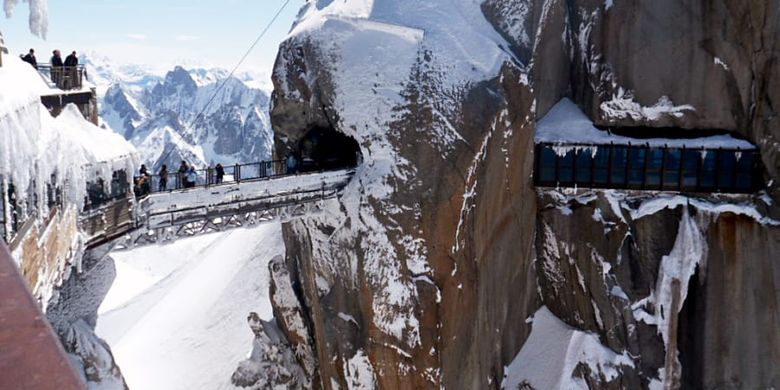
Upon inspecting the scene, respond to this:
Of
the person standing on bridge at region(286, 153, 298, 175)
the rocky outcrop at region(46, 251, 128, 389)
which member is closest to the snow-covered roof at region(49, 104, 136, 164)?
the rocky outcrop at region(46, 251, 128, 389)

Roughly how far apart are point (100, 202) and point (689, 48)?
83.8ft

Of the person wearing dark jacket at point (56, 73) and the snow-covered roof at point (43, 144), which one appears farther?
the person wearing dark jacket at point (56, 73)

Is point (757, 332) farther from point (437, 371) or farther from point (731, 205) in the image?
point (437, 371)

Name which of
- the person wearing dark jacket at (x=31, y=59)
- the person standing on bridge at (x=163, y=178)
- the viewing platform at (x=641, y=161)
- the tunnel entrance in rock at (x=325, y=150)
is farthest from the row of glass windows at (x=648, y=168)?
the person wearing dark jacket at (x=31, y=59)

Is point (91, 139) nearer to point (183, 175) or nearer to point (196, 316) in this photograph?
point (183, 175)

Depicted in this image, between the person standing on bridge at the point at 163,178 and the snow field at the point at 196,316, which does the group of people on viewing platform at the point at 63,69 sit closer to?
the person standing on bridge at the point at 163,178

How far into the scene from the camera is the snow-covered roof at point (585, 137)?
101ft

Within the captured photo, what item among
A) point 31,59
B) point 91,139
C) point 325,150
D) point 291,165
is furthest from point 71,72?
point 325,150

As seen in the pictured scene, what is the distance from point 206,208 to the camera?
2483 centimetres

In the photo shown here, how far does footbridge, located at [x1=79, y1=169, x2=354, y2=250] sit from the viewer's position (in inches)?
854

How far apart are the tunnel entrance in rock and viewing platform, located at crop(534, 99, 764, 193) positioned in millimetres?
8927

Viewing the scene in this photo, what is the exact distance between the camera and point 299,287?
33031 mm

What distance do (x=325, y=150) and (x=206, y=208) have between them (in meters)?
8.98

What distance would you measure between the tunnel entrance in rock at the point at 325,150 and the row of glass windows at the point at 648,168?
8981mm
